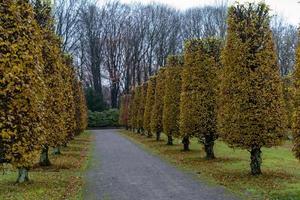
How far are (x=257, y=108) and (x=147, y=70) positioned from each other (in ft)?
225

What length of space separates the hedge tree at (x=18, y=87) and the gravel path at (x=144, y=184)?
8.82 ft

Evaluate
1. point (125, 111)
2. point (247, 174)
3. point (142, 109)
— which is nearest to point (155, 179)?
Result: point (247, 174)

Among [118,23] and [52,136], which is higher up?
[118,23]

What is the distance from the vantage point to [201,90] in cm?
2414

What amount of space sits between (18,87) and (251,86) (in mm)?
8853

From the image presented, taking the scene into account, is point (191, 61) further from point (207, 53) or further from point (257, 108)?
point (257, 108)

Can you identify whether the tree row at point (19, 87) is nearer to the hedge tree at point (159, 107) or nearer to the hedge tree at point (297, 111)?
the hedge tree at point (297, 111)

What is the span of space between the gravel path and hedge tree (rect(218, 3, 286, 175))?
2.45 meters

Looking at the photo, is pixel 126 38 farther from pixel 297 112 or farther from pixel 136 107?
pixel 297 112

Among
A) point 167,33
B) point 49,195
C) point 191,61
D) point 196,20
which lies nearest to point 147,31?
point 167,33

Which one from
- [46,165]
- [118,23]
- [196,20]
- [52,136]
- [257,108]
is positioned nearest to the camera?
[257,108]

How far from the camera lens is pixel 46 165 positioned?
71.1ft

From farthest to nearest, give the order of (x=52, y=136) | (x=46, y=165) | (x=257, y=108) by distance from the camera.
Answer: (x=46, y=165)
(x=52, y=136)
(x=257, y=108)

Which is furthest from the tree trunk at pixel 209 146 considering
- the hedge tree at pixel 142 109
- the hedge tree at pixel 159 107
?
the hedge tree at pixel 142 109
